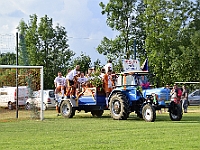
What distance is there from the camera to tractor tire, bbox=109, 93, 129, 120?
66.4 feet

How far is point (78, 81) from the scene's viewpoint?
23.0 meters

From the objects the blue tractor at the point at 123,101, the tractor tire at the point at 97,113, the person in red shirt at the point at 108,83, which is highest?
the person in red shirt at the point at 108,83

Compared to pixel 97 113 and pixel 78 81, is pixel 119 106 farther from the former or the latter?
pixel 97 113

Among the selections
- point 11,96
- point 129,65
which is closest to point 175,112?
point 129,65

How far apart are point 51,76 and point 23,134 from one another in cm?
2715

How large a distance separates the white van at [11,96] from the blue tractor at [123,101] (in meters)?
2.34

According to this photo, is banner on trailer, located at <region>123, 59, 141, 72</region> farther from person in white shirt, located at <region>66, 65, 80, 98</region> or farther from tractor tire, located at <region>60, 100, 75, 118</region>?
tractor tire, located at <region>60, 100, 75, 118</region>

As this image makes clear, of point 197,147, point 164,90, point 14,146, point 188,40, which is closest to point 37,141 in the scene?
point 14,146

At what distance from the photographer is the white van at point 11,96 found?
2321 centimetres

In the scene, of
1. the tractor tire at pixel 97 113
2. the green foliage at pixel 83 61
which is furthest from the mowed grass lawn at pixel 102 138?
the green foliage at pixel 83 61

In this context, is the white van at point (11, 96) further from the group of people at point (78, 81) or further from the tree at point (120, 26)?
the tree at point (120, 26)

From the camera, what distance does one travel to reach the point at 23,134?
14.6 meters

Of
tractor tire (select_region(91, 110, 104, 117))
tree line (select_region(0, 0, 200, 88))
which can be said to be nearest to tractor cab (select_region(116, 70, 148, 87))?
tractor tire (select_region(91, 110, 104, 117))

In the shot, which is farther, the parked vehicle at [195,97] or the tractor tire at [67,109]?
the parked vehicle at [195,97]
